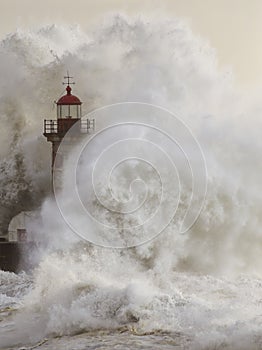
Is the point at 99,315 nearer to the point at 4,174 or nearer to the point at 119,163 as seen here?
the point at 119,163

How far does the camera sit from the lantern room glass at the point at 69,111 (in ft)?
61.7

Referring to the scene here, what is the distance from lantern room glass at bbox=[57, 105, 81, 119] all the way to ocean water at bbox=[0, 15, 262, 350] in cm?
63

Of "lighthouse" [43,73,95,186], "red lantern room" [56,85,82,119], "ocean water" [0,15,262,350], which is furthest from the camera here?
"red lantern room" [56,85,82,119]

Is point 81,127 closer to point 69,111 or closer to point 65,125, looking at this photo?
point 65,125

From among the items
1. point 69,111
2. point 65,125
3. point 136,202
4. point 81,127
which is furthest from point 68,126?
point 136,202

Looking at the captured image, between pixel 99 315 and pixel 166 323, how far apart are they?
3.33 ft

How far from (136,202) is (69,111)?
2.91 metres

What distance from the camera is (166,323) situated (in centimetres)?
1202

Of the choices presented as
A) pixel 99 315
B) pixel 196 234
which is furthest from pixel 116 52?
pixel 99 315

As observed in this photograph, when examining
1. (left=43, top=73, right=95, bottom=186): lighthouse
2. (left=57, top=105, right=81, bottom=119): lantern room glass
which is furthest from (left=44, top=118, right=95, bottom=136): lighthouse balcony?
(left=57, top=105, right=81, bottom=119): lantern room glass

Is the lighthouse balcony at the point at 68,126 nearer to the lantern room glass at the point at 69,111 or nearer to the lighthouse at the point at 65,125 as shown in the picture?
the lighthouse at the point at 65,125

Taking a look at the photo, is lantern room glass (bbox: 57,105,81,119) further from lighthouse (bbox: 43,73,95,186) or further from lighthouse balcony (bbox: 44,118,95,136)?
lighthouse balcony (bbox: 44,118,95,136)

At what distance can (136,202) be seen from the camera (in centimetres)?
1698

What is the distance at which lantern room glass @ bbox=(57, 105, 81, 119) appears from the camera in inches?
Result: 741
